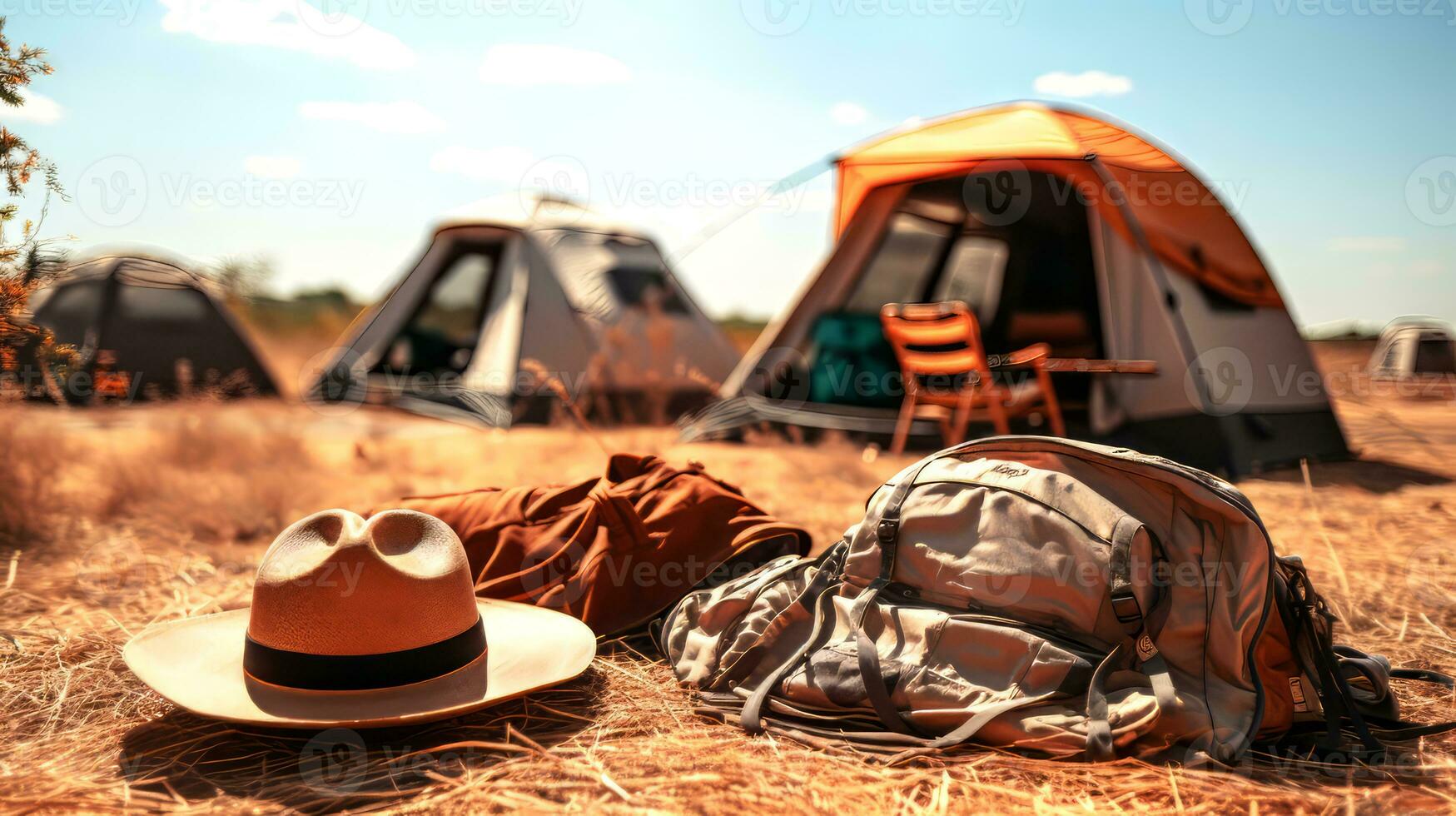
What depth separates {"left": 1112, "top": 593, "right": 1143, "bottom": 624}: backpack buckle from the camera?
1688 millimetres

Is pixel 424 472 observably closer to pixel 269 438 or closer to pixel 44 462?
pixel 269 438

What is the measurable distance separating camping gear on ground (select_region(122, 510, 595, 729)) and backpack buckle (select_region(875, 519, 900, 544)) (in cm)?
69

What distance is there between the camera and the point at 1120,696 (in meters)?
1.68

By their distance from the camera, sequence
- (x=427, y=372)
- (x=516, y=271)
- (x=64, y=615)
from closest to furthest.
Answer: (x=64, y=615), (x=516, y=271), (x=427, y=372)

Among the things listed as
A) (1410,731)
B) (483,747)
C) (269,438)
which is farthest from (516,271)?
(1410,731)

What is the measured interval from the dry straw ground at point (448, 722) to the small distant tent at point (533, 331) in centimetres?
253

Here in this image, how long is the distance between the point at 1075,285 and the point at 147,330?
7889 mm

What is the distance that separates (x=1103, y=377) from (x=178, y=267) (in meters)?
8.03

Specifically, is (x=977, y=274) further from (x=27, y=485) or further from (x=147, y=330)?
(x=147, y=330)

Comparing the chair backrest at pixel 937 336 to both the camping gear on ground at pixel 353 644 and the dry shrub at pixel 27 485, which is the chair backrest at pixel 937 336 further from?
the dry shrub at pixel 27 485

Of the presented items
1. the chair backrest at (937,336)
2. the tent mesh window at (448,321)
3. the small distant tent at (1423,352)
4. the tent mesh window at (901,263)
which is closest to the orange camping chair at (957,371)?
the chair backrest at (937,336)

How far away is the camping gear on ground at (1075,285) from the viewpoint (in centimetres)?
530

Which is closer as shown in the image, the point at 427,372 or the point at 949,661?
the point at 949,661

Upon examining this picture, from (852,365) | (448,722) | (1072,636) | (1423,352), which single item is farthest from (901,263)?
(1423,352)
